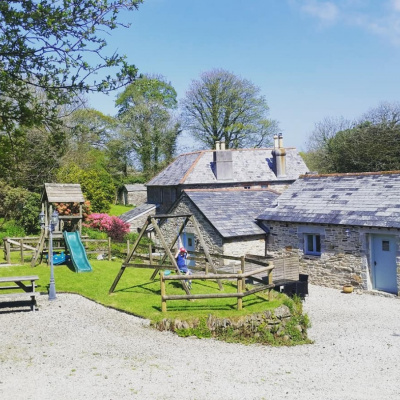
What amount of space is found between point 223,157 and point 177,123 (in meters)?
21.3

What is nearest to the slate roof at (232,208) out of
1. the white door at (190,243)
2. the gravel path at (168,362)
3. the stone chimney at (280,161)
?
the white door at (190,243)

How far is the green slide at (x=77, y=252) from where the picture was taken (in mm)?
20938

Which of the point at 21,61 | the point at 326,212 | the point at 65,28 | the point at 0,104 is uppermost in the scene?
the point at 65,28

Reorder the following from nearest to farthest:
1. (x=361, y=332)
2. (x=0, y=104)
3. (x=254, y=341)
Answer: (x=0, y=104) < (x=254, y=341) < (x=361, y=332)

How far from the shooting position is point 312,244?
2150 cm

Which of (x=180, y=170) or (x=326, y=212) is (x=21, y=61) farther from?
(x=180, y=170)

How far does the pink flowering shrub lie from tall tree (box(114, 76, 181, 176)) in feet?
71.3

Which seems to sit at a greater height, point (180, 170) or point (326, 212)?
point (180, 170)

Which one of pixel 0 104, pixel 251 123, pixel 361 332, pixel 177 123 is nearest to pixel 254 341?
pixel 361 332

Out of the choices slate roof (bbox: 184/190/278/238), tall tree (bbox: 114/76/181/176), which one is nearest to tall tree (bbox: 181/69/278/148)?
tall tree (bbox: 114/76/181/176)

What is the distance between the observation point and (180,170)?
36344mm

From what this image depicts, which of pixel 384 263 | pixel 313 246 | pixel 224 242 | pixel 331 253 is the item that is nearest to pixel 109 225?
pixel 224 242

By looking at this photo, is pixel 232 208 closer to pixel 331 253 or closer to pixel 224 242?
pixel 224 242

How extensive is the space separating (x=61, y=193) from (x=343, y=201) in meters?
13.3
